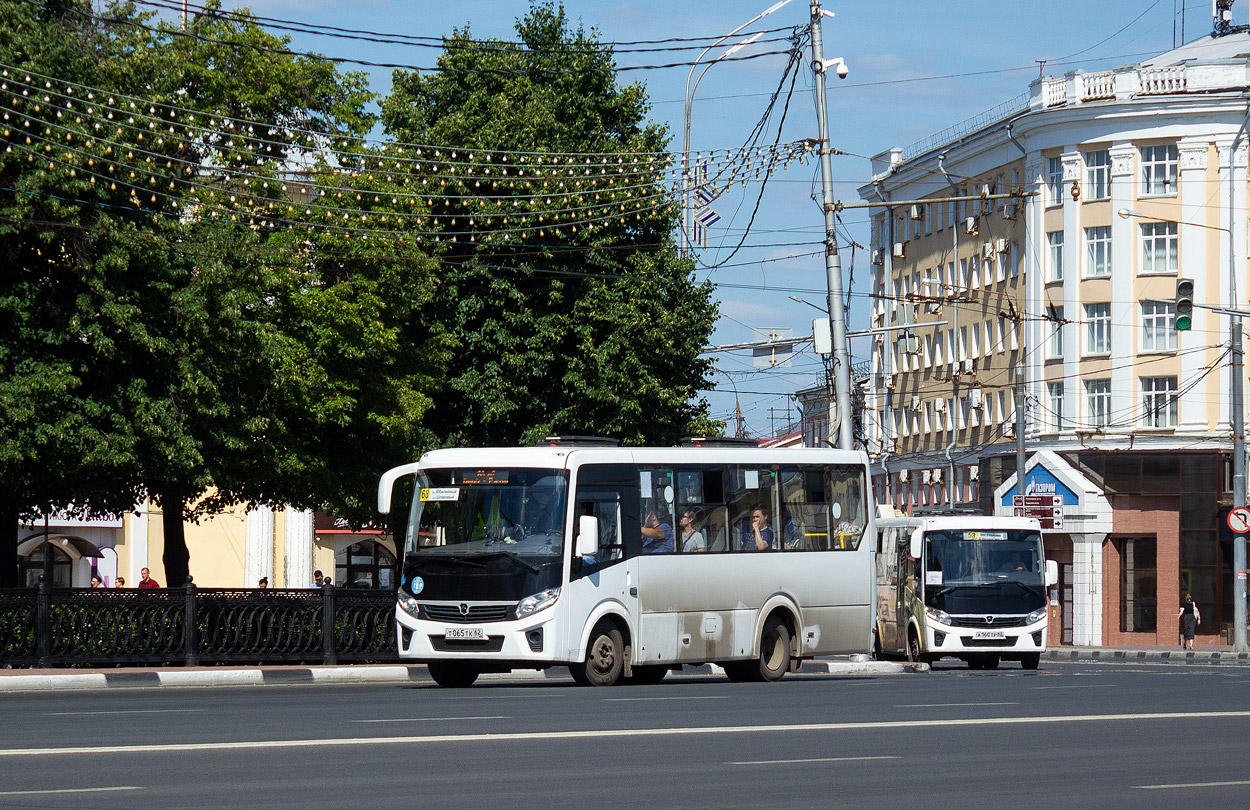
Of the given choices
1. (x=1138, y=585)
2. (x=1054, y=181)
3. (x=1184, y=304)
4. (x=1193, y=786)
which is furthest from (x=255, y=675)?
(x=1054, y=181)

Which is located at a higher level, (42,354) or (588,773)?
(42,354)

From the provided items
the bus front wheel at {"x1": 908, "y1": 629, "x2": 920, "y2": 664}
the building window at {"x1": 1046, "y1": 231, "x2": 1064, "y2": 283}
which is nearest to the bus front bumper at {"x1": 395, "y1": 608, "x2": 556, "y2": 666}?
the bus front wheel at {"x1": 908, "y1": 629, "x2": 920, "y2": 664}

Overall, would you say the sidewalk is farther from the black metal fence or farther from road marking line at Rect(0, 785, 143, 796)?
road marking line at Rect(0, 785, 143, 796)

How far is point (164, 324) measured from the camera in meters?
28.4

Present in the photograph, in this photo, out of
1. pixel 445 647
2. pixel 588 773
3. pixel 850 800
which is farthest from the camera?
pixel 445 647

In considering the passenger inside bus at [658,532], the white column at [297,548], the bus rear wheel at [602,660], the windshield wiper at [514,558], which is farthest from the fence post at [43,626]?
the white column at [297,548]

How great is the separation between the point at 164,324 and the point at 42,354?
1847 mm

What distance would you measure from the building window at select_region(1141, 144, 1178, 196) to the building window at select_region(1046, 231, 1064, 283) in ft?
10.4

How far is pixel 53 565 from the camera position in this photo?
51.5 meters

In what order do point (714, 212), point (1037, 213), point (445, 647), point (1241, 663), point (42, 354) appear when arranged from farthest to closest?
point (1037, 213)
point (714, 212)
point (1241, 663)
point (42, 354)
point (445, 647)

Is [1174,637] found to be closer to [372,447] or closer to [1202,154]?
[1202,154]

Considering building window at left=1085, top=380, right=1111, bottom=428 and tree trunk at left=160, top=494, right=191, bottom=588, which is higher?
building window at left=1085, top=380, right=1111, bottom=428

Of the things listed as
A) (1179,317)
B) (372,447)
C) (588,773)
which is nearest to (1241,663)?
(1179,317)

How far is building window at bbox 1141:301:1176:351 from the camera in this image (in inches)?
2402
